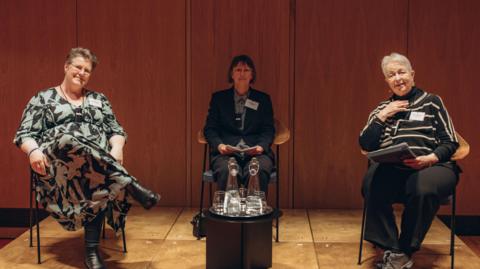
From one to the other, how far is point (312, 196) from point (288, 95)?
0.93 m

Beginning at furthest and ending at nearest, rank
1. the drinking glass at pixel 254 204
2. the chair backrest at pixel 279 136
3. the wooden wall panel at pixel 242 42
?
the wooden wall panel at pixel 242 42, the chair backrest at pixel 279 136, the drinking glass at pixel 254 204

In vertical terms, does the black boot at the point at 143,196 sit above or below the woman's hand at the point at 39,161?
below

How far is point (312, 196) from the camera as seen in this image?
5125 mm

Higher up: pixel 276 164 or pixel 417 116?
pixel 417 116

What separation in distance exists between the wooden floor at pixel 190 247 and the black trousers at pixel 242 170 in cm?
45

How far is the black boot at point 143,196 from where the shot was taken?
342 centimetres

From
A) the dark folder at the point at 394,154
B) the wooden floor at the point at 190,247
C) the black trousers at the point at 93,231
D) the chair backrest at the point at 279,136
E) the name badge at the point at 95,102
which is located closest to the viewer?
the dark folder at the point at 394,154

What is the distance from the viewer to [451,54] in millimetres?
4867

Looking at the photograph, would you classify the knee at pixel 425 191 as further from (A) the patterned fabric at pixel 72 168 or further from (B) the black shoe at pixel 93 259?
(B) the black shoe at pixel 93 259

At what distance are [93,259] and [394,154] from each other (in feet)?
6.24

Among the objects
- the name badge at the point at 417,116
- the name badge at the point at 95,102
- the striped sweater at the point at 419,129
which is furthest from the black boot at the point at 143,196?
the name badge at the point at 417,116

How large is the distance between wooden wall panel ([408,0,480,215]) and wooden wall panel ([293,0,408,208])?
5.9 inches

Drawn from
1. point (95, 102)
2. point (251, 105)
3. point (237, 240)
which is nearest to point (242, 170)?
point (251, 105)

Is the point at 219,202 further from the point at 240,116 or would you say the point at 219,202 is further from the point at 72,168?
the point at 240,116
